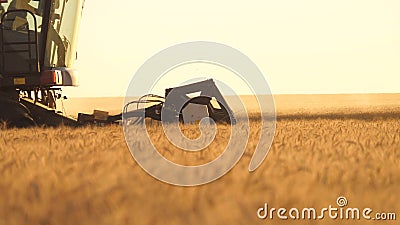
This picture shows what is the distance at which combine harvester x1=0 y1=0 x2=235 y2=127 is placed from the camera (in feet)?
32.4

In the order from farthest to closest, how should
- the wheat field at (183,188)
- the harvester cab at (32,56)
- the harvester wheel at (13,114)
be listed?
the harvester cab at (32,56)
the harvester wheel at (13,114)
the wheat field at (183,188)

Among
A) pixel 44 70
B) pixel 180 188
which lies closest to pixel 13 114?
pixel 44 70

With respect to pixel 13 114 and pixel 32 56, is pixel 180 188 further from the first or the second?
pixel 32 56

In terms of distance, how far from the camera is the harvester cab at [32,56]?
987 cm

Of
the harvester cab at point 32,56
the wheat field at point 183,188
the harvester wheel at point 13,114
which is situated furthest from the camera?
the harvester cab at point 32,56

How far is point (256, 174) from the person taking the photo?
13.6ft

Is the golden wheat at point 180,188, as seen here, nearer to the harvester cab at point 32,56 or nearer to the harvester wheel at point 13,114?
the harvester wheel at point 13,114

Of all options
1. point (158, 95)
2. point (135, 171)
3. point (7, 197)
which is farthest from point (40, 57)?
point (7, 197)

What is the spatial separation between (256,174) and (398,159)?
129cm

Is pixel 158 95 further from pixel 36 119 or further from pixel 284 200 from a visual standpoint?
pixel 284 200

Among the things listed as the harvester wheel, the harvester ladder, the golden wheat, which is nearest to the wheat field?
the golden wheat

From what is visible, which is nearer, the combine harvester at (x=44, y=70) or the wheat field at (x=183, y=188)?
the wheat field at (x=183, y=188)

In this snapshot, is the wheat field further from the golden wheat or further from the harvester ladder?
the harvester ladder

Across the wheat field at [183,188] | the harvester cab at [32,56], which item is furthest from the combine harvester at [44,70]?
the wheat field at [183,188]
